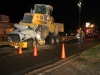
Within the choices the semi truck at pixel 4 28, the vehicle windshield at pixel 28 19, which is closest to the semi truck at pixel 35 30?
the vehicle windshield at pixel 28 19

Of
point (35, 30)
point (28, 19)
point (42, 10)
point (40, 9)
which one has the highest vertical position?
point (40, 9)

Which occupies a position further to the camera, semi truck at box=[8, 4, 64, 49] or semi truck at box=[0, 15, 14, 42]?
semi truck at box=[0, 15, 14, 42]

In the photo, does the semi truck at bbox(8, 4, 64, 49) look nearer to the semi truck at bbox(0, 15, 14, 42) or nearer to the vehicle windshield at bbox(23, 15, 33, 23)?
the vehicle windshield at bbox(23, 15, 33, 23)

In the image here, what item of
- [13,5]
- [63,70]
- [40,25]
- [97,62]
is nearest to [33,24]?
[40,25]

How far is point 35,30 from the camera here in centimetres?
2180

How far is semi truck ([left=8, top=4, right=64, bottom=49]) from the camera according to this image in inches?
809

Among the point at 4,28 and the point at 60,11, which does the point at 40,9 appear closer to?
the point at 4,28

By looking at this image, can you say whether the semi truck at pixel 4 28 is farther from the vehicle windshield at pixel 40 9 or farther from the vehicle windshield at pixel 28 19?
the vehicle windshield at pixel 28 19

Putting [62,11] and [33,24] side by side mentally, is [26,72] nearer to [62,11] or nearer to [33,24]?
[33,24]

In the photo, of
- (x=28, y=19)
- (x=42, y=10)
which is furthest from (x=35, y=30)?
(x=42, y=10)

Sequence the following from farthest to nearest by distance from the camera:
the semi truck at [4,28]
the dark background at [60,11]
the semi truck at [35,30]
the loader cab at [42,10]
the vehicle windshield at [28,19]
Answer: the dark background at [60,11]
the semi truck at [4,28]
the loader cab at [42,10]
the vehicle windshield at [28,19]
the semi truck at [35,30]

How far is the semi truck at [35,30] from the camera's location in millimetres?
20547

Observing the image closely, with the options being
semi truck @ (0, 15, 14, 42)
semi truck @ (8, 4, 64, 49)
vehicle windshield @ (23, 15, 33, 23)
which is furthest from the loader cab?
semi truck @ (0, 15, 14, 42)

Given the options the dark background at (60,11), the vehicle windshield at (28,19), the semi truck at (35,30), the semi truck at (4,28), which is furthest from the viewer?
the dark background at (60,11)
